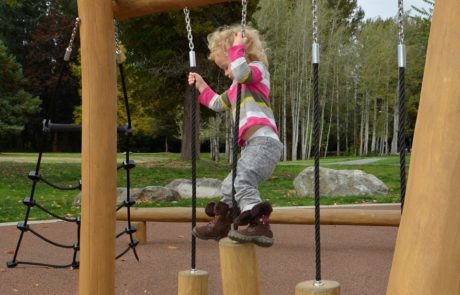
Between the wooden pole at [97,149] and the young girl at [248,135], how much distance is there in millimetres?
384

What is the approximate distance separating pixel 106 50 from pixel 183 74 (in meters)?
14.4

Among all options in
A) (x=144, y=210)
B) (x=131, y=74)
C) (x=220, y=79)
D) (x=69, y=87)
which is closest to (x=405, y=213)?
(x=144, y=210)

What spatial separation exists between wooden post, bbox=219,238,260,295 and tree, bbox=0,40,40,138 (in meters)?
19.7

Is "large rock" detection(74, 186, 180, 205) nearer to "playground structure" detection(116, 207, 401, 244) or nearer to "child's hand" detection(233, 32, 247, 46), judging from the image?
"playground structure" detection(116, 207, 401, 244)

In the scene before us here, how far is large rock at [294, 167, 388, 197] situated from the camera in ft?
33.0

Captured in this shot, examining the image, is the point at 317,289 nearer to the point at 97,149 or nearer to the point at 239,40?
the point at 97,149

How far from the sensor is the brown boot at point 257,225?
2461 millimetres

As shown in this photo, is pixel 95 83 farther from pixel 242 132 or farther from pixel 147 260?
pixel 147 260

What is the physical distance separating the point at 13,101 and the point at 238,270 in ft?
73.3

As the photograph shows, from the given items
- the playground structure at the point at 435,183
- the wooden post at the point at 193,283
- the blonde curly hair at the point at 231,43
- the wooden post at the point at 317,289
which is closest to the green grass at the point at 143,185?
the blonde curly hair at the point at 231,43

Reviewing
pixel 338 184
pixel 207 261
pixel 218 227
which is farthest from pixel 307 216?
pixel 338 184

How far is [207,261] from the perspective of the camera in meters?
4.89

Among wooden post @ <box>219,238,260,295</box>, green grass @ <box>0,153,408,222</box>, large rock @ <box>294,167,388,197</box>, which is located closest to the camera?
wooden post @ <box>219,238,260,295</box>

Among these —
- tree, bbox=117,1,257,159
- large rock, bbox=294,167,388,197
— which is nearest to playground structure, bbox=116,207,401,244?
large rock, bbox=294,167,388,197
